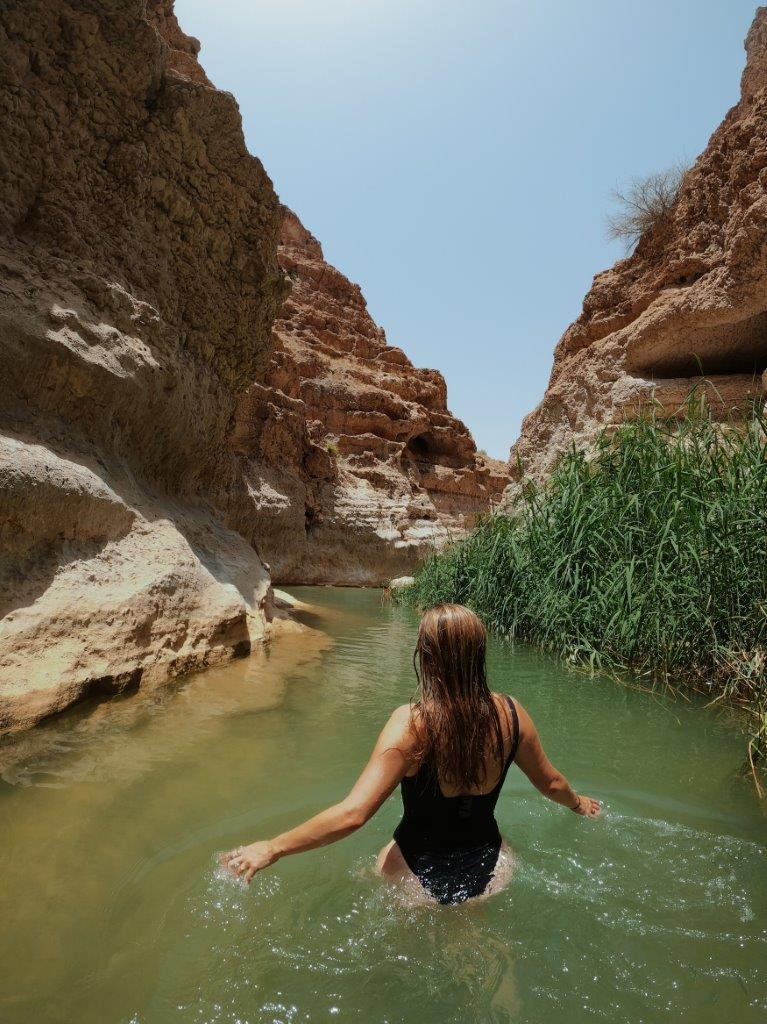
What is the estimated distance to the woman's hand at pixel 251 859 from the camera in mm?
1614

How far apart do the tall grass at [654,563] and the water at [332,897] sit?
2.81ft

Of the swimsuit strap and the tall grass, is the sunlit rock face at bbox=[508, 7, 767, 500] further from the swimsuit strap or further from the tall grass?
the swimsuit strap

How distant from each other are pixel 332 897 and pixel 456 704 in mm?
812

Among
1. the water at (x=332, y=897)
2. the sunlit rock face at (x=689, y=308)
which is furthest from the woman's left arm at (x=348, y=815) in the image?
the sunlit rock face at (x=689, y=308)

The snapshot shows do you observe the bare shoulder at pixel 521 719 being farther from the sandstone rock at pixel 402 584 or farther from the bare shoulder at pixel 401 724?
the sandstone rock at pixel 402 584

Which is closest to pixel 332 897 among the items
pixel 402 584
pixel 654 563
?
pixel 654 563

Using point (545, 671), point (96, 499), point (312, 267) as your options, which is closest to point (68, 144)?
point (96, 499)

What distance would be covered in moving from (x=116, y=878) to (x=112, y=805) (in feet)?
1.72

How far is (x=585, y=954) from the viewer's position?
1.66 metres

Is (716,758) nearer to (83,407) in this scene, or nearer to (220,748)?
(220,748)

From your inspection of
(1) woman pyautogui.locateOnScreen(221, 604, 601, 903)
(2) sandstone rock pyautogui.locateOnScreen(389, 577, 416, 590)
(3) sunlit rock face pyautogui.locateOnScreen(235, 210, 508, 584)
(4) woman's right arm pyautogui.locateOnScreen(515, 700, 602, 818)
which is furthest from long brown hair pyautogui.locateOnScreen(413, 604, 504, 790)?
(3) sunlit rock face pyautogui.locateOnScreen(235, 210, 508, 584)

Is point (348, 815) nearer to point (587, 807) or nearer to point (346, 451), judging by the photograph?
point (587, 807)

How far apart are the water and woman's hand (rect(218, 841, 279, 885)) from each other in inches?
8.8

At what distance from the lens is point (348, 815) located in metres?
1.62
